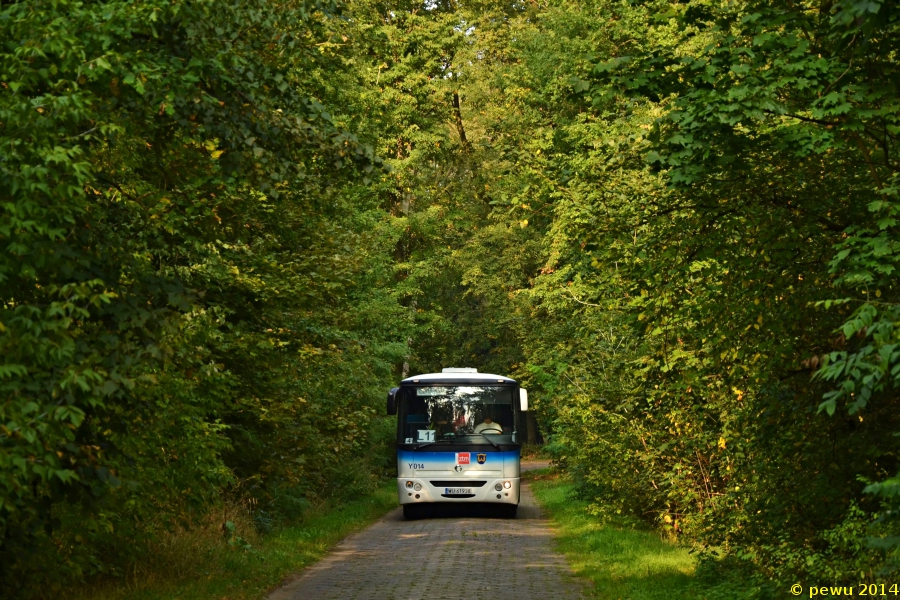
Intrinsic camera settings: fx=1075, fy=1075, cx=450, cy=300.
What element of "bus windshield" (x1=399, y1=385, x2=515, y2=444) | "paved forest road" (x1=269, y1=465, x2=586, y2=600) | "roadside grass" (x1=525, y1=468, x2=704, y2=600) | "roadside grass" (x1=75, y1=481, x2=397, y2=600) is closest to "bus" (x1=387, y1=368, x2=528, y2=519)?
"bus windshield" (x1=399, y1=385, x2=515, y2=444)

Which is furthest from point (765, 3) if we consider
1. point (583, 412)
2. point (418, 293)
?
point (418, 293)

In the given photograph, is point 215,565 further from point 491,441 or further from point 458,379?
point 458,379

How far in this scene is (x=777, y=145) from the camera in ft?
31.4

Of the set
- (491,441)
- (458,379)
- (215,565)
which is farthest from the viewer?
(458,379)

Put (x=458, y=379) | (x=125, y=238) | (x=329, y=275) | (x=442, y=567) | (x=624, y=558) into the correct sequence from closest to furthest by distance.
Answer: (x=125, y=238)
(x=442, y=567)
(x=624, y=558)
(x=329, y=275)
(x=458, y=379)

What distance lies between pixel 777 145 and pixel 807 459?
324cm

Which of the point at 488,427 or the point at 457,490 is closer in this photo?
the point at 457,490

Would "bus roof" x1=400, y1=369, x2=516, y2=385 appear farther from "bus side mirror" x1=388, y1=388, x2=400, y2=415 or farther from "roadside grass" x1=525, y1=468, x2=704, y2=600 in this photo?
"roadside grass" x1=525, y1=468, x2=704, y2=600

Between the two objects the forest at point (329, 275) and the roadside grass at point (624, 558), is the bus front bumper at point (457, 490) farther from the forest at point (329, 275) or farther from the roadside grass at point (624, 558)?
the forest at point (329, 275)

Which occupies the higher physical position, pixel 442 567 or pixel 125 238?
pixel 125 238

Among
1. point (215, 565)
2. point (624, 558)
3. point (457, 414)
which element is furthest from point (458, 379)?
point (215, 565)

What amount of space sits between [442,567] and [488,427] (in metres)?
8.66

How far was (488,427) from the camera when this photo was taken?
22.8 meters

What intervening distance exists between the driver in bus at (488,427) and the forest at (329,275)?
3.14 metres
